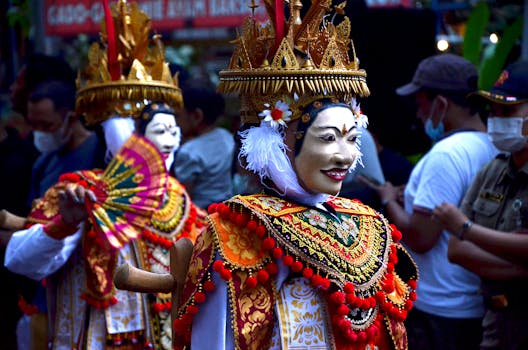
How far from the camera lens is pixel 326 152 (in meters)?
2.93

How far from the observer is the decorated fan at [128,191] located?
4021mm

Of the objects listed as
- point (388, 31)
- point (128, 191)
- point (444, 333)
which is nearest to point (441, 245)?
point (444, 333)

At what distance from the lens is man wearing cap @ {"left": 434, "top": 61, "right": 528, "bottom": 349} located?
4.33 m

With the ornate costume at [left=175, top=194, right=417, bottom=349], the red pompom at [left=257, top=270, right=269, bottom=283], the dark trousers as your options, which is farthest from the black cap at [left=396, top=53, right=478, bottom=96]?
the red pompom at [left=257, top=270, right=269, bottom=283]

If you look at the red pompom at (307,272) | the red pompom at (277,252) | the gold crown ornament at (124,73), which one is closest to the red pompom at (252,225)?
the red pompom at (277,252)

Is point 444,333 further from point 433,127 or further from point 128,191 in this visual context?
point 128,191

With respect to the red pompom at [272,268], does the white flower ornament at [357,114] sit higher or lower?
higher

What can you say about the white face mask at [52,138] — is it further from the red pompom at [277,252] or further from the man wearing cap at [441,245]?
the red pompom at [277,252]

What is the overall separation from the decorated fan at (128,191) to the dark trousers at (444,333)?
1710 millimetres

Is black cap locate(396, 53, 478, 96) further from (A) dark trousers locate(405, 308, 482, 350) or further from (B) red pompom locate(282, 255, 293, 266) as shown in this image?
(B) red pompom locate(282, 255, 293, 266)

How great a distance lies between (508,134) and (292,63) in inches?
73.4

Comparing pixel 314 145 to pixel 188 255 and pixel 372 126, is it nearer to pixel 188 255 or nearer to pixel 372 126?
pixel 188 255

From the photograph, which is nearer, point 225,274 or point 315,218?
point 225,274

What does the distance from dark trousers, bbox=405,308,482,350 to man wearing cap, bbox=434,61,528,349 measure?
0.27m
